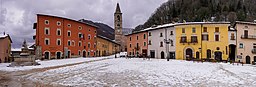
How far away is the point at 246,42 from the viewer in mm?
51188

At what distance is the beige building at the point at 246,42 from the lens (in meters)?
50.7

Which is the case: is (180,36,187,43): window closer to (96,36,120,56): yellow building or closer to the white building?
the white building

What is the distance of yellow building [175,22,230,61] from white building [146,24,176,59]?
11.1ft

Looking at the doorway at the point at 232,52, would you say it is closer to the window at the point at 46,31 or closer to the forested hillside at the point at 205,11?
the window at the point at 46,31

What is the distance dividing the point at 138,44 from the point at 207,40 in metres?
19.2

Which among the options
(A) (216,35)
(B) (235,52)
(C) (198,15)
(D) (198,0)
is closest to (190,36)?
(A) (216,35)

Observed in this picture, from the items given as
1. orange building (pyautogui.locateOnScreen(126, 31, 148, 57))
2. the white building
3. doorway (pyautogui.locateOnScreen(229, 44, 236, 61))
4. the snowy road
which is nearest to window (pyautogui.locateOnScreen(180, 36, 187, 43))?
the white building

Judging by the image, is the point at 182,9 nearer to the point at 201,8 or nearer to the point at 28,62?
the point at 201,8

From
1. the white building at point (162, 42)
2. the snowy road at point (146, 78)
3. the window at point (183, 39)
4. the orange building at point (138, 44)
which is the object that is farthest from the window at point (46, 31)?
the window at point (183, 39)

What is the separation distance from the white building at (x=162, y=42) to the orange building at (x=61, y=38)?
18.2 metres

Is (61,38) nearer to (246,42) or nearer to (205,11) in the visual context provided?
(246,42)

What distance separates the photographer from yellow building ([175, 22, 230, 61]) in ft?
162

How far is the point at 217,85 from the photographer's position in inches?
620

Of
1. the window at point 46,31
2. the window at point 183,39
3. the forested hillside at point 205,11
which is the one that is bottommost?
the window at point 183,39
